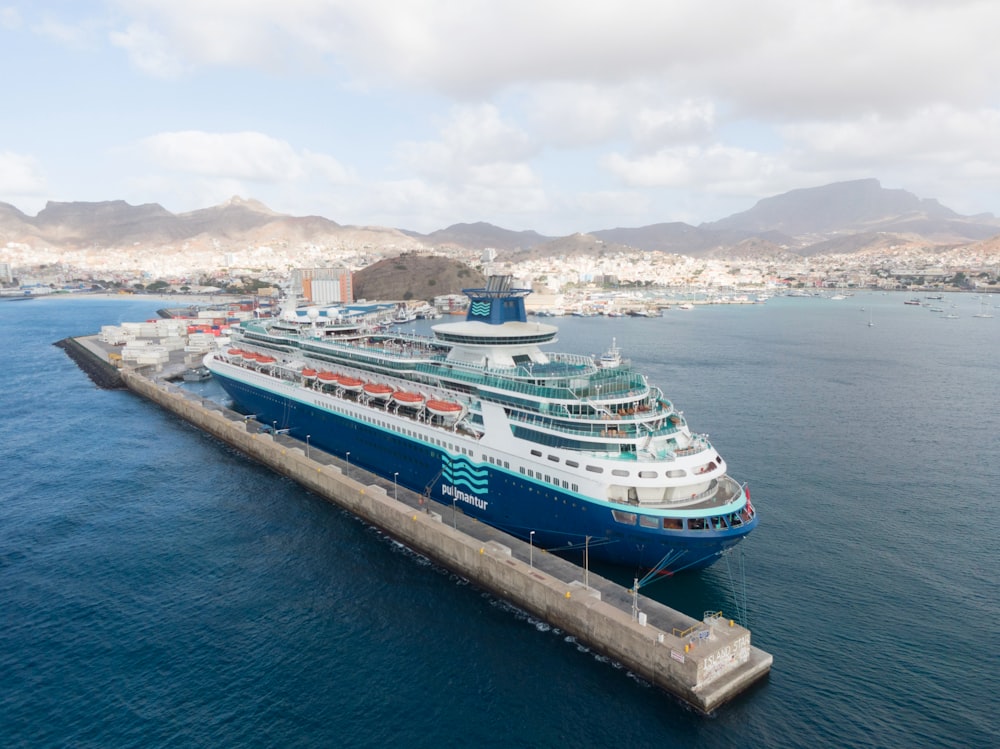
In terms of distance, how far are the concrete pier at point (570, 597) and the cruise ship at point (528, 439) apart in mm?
1367

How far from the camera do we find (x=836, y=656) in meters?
18.6

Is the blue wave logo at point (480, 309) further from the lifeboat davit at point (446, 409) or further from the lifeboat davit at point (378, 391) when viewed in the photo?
the lifeboat davit at point (378, 391)

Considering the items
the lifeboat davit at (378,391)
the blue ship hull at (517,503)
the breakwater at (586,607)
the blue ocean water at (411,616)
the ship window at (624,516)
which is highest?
the lifeboat davit at (378,391)

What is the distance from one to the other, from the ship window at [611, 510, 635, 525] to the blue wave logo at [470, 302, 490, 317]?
12917mm

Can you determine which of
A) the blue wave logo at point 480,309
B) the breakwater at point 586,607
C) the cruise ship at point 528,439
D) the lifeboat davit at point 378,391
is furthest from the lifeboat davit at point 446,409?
the blue wave logo at point 480,309

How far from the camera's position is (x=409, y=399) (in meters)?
29.0

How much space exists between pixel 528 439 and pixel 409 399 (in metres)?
7.74

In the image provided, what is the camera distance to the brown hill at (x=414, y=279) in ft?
497

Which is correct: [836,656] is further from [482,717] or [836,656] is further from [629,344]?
[629,344]

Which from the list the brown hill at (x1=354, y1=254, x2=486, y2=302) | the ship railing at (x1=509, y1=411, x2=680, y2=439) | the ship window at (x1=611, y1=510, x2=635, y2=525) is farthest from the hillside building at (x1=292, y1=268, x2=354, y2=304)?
the ship window at (x1=611, y1=510, x2=635, y2=525)

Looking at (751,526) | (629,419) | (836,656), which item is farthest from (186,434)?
(836,656)

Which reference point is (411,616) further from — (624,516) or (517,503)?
(624,516)

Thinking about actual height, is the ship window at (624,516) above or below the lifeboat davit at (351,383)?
below

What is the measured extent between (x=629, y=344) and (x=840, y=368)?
3029 cm
